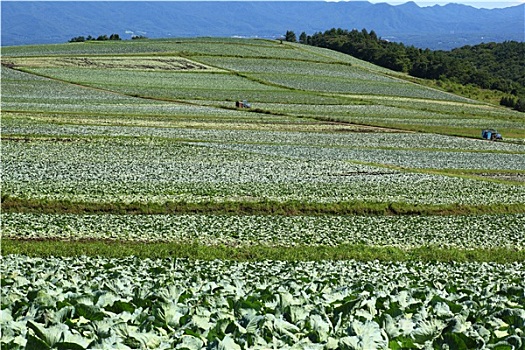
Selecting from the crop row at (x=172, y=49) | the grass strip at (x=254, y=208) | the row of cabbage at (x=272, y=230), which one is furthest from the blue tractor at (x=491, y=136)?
the crop row at (x=172, y=49)

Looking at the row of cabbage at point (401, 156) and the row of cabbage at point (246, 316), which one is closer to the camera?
the row of cabbage at point (246, 316)

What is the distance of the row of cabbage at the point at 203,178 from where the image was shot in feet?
109

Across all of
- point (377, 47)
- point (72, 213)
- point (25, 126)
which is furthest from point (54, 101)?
point (377, 47)

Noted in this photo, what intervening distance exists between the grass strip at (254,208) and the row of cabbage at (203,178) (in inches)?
22.5

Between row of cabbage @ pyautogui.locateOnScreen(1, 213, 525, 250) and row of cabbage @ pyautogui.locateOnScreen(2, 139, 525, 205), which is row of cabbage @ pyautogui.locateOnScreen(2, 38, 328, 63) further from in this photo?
row of cabbage @ pyautogui.locateOnScreen(1, 213, 525, 250)

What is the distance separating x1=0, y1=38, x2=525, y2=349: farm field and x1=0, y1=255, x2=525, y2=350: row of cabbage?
3 cm

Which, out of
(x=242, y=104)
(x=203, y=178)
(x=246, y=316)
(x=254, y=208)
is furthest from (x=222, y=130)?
(x=246, y=316)

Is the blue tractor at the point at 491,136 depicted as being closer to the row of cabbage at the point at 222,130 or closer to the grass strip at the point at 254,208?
the row of cabbage at the point at 222,130

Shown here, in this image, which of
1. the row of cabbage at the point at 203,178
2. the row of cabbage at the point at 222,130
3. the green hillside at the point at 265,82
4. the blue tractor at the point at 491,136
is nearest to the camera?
the row of cabbage at the point at 203,178

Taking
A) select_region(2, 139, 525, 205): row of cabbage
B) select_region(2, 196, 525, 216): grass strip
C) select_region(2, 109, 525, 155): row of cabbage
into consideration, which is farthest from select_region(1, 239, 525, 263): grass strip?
select_region(2, 109, 525, 155): row of cabbage

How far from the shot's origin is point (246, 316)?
354 inches

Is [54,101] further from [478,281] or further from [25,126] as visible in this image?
[478,281]

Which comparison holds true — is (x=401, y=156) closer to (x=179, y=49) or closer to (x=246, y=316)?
(x=246, y=316)

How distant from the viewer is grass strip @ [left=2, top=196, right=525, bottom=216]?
99.3ft
